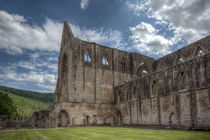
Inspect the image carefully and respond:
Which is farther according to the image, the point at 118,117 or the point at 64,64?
the point at 64,64

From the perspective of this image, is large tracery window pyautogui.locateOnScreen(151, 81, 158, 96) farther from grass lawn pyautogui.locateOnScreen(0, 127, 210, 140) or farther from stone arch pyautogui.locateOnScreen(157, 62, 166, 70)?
stone arch pyautogui.locateOnScreen(157, 62, 166, 70)

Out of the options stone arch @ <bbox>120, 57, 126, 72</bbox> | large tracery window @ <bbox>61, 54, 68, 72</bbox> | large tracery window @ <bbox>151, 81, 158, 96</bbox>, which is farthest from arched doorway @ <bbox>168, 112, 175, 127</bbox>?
large tracery window @ <bbox>61, 54, 68, 72</bbox>

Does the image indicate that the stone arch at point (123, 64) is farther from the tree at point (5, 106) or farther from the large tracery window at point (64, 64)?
the tree at point (5, 106)

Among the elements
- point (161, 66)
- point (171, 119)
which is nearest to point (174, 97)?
point (171, 119)

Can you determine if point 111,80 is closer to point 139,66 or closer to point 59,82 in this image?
point 139,66

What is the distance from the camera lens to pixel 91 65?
104 ft

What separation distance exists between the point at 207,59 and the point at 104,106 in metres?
18.6

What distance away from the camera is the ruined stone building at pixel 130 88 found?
17.7m

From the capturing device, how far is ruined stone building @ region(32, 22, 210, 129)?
58.1 ft

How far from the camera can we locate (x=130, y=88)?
92.3 feet

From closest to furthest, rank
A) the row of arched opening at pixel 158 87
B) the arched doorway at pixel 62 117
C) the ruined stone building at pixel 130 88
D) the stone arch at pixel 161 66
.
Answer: the ruined stone building at pixel 130 88 < the row of arched opening at pixel 158 87 < the arched doorway at pixel 62 117 < the stone arch at pixel 161 66

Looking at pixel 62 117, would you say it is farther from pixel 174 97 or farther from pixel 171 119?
pixel 174 97

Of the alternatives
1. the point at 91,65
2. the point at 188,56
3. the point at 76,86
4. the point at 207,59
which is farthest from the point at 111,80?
the point at 207,59

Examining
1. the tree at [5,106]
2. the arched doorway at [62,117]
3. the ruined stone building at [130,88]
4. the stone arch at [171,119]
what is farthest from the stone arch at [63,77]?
the stone arch at [171,119]
